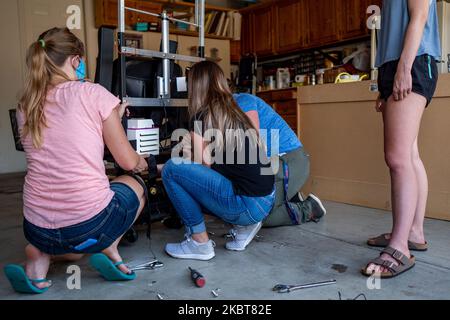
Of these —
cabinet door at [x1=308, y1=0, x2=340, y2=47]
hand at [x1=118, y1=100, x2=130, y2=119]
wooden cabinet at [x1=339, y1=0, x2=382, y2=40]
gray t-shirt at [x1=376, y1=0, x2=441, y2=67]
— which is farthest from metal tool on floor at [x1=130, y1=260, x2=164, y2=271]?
cabinet door at [x1=308, y1=0, x2=340, y2=47]

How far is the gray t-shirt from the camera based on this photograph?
164 cm

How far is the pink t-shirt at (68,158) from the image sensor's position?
1.41 metres

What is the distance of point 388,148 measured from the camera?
1679mm

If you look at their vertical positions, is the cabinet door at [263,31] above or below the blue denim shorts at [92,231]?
above

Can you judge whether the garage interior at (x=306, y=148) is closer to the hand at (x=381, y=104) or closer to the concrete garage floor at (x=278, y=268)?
the concrete garage floor at (x=278, y=268)

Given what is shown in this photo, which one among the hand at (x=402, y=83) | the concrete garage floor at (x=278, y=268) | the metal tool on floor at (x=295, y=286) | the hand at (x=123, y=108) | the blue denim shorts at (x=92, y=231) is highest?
the hand at (x=402, y=83)

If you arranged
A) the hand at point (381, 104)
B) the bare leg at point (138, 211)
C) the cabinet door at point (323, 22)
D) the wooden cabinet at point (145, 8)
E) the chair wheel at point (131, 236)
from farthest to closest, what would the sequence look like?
the wooden cabinet at point (145, 8)
the cabinet door at point (323, 22)
the chair wheel at point (131, 236)
the hand at point (381, 104)
the bare leg at point (138, 211)

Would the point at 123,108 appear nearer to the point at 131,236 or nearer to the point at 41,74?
the point at 41,74

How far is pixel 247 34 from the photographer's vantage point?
632 cm

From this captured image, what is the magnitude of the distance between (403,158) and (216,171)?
747 millimetres

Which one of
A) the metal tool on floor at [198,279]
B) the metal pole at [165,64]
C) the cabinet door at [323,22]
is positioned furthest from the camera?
the cabinet door at [323,22]

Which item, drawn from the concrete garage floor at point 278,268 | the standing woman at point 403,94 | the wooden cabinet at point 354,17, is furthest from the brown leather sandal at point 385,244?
the wooden cabinet at point 354,17

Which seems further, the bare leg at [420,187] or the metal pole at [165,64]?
the metal pole at [165,64]

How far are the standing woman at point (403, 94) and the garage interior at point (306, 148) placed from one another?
0.12 meters
